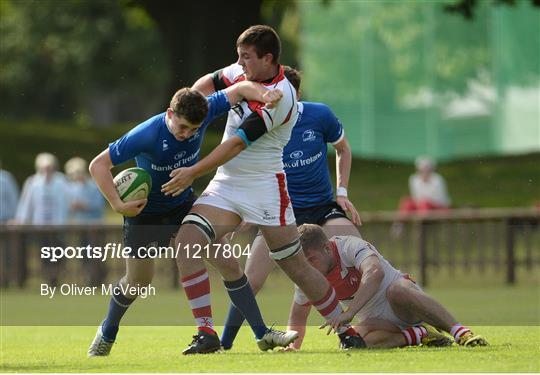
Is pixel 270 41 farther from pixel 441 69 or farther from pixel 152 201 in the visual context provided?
pixel 441 69

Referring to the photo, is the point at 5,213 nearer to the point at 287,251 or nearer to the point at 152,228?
the point at 152,228

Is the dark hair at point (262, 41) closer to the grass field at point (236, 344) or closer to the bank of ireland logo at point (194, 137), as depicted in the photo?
the bank of ireland logo at point (194, 137)

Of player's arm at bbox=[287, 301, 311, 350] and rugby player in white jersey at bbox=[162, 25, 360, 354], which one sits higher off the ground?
rugby player in white jersey at bbox=[162, 25, 360, 354]

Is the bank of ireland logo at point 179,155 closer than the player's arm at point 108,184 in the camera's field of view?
No

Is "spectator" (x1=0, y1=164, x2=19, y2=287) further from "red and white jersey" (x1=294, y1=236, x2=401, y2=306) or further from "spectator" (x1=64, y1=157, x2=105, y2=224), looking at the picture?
"red and white jersey" (x1=294, y1=236, x2=401, y2=306)

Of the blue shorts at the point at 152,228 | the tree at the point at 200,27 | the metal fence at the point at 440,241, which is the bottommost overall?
the metal fence at the point at 440,241

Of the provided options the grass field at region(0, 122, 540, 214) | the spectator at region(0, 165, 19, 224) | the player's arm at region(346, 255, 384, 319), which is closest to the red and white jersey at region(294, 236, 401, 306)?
the player's arm at region(346, 255, 384, 319)

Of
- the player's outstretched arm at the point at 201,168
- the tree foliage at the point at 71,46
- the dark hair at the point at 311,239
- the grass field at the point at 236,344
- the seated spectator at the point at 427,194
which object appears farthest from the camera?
the tree foliage at the point at 71,46

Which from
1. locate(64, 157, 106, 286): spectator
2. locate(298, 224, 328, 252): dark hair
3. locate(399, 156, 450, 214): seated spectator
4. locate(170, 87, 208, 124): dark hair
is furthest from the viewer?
locate(399, 156, 450, 214): seated spectator

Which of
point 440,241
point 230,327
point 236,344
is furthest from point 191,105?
point 440,241

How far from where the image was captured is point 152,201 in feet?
34.0

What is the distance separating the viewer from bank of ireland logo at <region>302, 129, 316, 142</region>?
11273 millimetres

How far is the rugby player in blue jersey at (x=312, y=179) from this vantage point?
11125mm

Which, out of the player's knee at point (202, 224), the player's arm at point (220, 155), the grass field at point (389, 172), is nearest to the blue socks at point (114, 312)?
the player's knee at point (202, 224)
